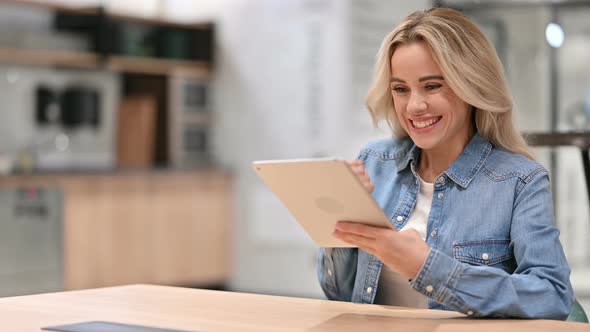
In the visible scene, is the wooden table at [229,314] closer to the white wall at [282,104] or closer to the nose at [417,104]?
the nose at [417,104]

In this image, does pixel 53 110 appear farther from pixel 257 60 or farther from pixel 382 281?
pixel 382 281

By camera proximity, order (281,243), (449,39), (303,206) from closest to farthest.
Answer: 1. (303,206)
2. (449,39)
3. (281,243)

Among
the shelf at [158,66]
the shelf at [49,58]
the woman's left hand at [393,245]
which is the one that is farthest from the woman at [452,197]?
the shelf at [158,66]

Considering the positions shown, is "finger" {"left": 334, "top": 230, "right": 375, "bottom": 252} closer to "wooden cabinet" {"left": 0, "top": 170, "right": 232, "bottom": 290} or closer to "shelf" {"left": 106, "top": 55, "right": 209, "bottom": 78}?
"wooden cabinet" {"left": 0, "top": 170, "right": 232, "bottom": 290}

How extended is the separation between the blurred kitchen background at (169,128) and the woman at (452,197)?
3980 mm

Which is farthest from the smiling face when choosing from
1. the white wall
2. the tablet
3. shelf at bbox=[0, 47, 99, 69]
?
shelf at bbox=[0, 47, 99, 69]

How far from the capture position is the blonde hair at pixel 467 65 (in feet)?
7.04

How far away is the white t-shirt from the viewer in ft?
7.26

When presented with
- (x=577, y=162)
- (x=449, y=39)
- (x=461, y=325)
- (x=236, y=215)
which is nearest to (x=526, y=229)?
(x=461, y=325)

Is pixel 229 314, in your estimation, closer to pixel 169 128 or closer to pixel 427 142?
pixel 427 142

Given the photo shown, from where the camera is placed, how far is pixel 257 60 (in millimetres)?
7215

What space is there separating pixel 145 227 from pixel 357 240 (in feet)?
16.6

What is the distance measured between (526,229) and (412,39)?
0.52 metres

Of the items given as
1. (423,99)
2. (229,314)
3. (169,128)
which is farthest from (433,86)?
(169,128)
